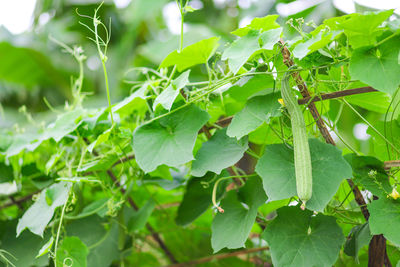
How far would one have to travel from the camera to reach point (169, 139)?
0.59 m

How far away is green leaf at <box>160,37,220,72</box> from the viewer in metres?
0.56

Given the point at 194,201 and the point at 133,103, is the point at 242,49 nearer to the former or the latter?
the point at 133,103

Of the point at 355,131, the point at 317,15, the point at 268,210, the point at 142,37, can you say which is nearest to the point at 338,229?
the point at 268,210

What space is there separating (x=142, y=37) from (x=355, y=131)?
77.8 inches

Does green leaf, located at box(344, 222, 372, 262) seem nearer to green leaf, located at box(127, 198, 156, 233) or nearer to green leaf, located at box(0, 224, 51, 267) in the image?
green leaf, located at box(127, 198, 156, 233)

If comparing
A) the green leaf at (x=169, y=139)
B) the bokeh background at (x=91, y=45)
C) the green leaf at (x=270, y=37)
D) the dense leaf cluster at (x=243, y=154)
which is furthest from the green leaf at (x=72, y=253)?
the bokeh background at (x=91, y=45)

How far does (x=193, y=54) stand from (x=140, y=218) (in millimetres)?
332

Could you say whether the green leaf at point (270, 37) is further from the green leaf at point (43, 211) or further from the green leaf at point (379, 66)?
the green leaf at point (43, 211)

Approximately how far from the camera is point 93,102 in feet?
9.11

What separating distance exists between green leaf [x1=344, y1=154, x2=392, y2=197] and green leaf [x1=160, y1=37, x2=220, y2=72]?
0.80ft

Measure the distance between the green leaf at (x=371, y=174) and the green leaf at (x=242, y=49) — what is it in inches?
7.9

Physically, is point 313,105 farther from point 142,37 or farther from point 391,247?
point 142,37

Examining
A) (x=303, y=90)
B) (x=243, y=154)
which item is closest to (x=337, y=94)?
(x=303, y=90)

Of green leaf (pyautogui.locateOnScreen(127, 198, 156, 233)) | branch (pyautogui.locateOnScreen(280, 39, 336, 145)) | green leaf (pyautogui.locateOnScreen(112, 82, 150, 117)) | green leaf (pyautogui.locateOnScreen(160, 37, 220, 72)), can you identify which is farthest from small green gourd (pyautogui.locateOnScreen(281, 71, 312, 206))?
green leaf (pyautogui.locateOnScreen(127, 198, 156, 233))
